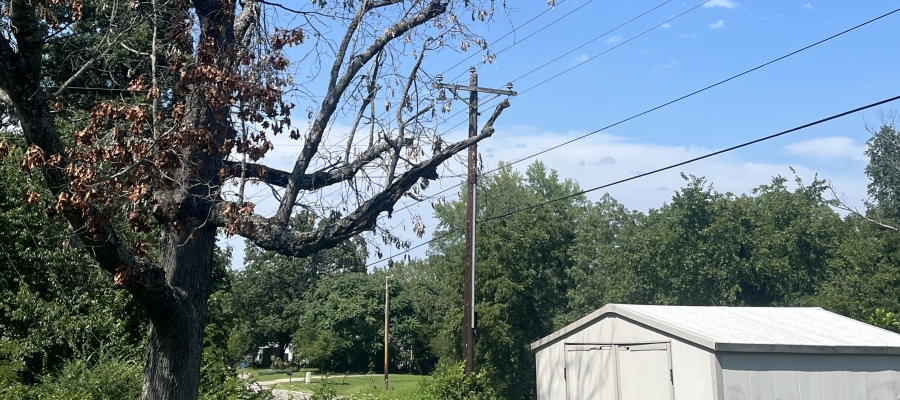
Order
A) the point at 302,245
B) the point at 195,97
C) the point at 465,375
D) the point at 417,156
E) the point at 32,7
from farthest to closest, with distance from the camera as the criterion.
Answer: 1. the point at 465,375
2. the point at 417,156
3. the point at 302,245
4. the point at 195,97
5. the point at 32,7

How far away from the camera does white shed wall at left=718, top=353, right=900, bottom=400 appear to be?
446 inches

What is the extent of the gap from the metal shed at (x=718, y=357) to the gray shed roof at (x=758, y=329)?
20 millimetres

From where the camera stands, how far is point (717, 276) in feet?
141

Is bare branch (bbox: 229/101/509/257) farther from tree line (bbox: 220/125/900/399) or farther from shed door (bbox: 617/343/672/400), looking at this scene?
tree line (bbox: 220/125/900/399)

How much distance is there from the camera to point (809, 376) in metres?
11.9

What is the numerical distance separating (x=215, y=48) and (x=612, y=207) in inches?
2445

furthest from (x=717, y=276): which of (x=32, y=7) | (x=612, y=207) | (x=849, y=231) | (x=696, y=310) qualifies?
(x=32, y=7)

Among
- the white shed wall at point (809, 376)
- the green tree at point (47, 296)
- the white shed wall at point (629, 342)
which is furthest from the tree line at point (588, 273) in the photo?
the white shed wall at point (809, 376)

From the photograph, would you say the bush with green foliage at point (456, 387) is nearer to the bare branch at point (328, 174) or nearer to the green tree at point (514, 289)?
the bare branch at point (328, 174)

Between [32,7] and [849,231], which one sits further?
[849,231]

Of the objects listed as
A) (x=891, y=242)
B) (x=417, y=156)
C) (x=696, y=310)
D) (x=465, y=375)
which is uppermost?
(x=891, y=242)

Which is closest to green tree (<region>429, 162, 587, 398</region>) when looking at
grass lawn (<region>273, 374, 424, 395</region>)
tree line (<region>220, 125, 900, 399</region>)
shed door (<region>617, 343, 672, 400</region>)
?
tree line (<region>220, 125, 900, 399</region>)

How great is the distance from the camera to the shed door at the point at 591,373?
1365 cm

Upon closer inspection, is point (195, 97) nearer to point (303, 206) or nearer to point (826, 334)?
point (303, 206)
